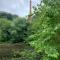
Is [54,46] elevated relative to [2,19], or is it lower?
elevated

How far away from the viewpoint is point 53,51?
4570mm

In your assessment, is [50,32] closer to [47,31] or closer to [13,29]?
[47,31]

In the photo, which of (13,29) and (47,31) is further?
(13,29)

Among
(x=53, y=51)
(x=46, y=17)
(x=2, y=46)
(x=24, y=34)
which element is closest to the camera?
(x=53, y=51)

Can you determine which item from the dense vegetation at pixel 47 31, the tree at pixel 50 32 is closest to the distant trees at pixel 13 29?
the dense vegetation at pixel 47 31

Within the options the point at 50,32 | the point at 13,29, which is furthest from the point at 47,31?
the point at 13,29

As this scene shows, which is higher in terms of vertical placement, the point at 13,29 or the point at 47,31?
the point at 47,31

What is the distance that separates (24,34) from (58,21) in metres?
6.83

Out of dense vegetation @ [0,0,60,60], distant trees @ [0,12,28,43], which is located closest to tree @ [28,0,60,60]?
dense vegetation @ [0,0,60,60]

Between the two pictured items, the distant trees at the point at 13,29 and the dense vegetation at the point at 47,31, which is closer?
the dense vegetation at the point at 47,31

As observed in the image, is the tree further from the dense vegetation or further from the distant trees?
the distant trees

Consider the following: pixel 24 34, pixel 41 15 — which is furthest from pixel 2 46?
pixel 41 15

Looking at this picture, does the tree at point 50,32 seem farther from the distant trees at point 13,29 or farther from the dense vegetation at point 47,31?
the distant trees at point 13,29

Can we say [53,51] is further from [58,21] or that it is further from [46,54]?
[58,21]
